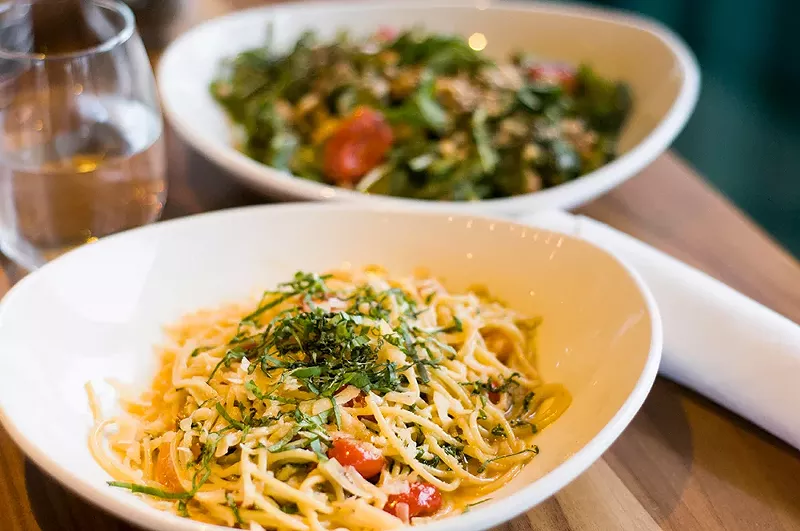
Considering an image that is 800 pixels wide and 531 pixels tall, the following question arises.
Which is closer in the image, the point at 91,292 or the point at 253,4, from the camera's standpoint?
the point at 91,292

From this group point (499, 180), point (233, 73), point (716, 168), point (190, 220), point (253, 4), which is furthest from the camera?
point (716, 168)

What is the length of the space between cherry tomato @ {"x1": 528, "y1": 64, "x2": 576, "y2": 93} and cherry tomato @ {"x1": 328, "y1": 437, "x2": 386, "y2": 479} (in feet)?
4.60

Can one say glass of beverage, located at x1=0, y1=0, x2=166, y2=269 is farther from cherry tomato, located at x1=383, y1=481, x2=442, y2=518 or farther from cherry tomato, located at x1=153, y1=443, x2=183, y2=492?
cherry tomato, located at x1=383, y1=481, x2=442, y2=518

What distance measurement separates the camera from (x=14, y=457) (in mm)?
1212

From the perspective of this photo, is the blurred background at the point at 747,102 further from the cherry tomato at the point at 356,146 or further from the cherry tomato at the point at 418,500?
the cherry tomato at the point at 418,500

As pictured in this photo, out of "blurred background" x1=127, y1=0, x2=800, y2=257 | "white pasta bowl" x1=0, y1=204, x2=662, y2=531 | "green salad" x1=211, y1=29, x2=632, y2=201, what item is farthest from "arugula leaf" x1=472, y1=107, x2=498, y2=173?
"blurred background" x1=127, y1=0, x2=800, y2=257

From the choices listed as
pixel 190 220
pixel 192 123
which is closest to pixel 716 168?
pixel 192 123

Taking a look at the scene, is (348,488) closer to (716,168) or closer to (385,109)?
(385,109)

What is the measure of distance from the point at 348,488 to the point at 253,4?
2227mm

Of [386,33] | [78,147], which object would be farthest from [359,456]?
[386,33]

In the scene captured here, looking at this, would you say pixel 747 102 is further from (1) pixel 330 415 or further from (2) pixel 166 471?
(2) pixel 166 471

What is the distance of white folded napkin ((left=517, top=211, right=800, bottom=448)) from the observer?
1228 millimetres

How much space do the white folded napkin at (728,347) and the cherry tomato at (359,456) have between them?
20.4 inches

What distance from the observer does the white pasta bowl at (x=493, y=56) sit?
1677 mm
